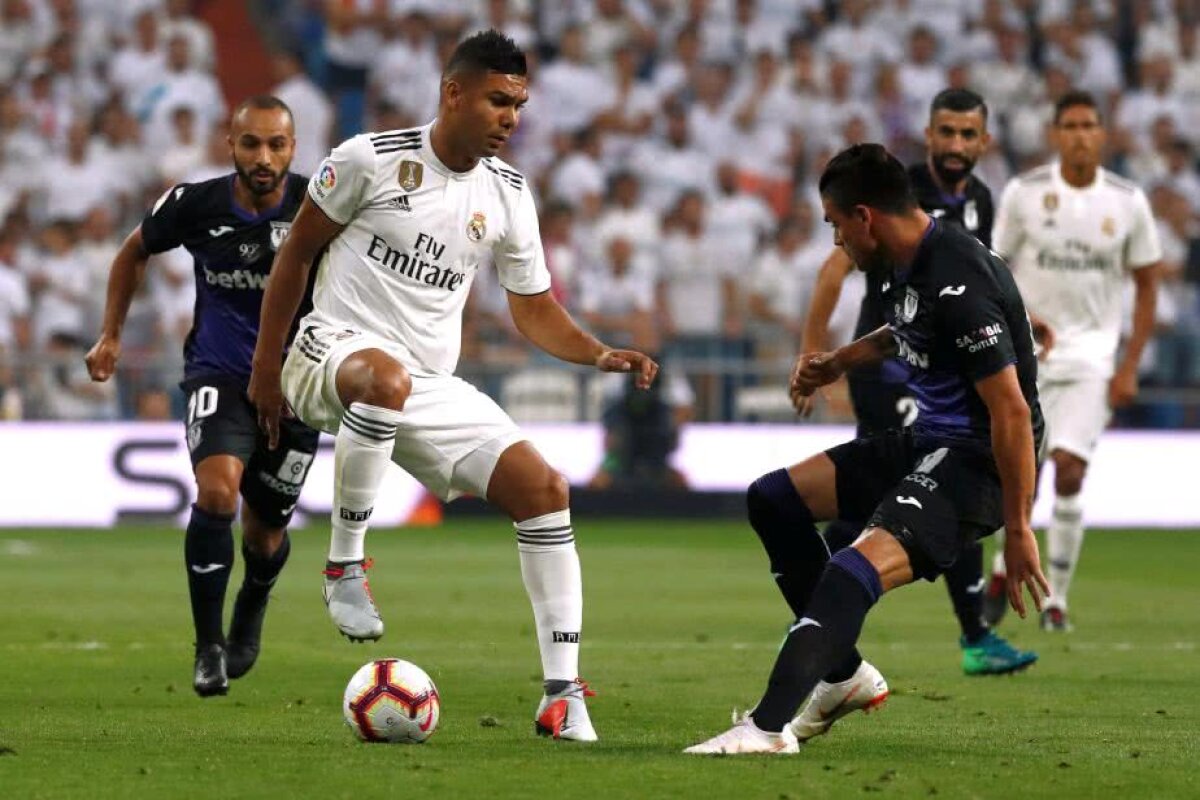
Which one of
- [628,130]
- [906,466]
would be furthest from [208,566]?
[628,130]

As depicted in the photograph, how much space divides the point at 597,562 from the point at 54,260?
259 inches

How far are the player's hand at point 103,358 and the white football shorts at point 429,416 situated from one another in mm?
1331

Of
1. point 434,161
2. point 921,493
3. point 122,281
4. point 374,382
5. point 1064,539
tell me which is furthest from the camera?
point 1064,539

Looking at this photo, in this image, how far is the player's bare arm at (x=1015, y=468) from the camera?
673 cm

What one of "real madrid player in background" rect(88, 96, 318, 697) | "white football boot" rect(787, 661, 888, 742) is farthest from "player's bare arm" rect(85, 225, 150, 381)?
"white football boot" rect(787, 661, 888, 742)

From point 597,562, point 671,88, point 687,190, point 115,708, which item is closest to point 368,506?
point 115,708

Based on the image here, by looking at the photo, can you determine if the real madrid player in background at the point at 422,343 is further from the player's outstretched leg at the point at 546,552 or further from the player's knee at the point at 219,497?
the player's knee at the point at 219,497

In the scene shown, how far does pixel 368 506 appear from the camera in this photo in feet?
24.8

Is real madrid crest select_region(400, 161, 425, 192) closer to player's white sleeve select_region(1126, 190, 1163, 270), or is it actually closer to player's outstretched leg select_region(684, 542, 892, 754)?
player's outstretched leg select_region(684, 542, 892, 754)

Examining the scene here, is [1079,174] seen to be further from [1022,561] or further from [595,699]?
[1022,561]

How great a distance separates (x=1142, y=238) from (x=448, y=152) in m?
5.63

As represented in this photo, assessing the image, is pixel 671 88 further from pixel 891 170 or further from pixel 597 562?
pixel 891 170

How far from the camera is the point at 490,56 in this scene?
7.52 meters

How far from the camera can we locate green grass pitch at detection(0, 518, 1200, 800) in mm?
6398
